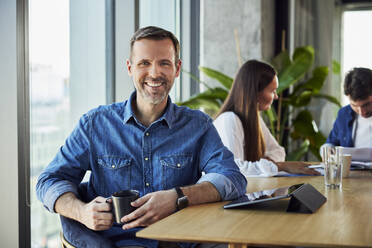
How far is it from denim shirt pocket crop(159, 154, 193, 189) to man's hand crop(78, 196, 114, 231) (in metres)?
0.35

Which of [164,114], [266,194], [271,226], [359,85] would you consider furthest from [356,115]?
[271,226]

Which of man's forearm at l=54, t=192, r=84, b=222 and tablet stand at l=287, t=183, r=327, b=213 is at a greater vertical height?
tablet stand at l=287, t=183, r=327, b=213

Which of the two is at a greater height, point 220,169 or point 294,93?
point 294,93

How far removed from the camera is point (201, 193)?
61.7 inches

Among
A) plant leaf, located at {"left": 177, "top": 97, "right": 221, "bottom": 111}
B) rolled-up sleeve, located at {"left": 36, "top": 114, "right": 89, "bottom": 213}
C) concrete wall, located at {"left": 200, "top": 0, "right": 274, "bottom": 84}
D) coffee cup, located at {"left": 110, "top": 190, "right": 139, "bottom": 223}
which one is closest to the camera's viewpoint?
coffee cup, located at {"left": 110, "top": 190, "right": 139, "bottom": 223}

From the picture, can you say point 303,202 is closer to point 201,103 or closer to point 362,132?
point 362,132

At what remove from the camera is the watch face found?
4.92 ft

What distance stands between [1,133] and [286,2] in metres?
4.07

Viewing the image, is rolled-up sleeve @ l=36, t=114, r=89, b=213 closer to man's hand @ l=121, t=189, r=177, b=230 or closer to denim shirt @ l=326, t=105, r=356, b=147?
man's hand @ l=121, t=189, r=177, b=230

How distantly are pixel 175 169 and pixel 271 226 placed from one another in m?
0.57

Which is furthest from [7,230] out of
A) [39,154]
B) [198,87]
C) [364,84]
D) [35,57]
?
[198,87]

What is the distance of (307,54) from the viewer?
4031mm

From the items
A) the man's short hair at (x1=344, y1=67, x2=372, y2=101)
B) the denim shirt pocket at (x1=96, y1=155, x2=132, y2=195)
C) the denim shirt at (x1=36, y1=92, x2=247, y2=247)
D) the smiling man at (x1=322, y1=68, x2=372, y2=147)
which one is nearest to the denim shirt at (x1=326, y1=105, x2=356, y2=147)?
the smiling man at (x1=322, y1=68, x2=372, y2=147)

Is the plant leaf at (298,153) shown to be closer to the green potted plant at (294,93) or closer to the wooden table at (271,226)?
the green potted plant at (294,93)
